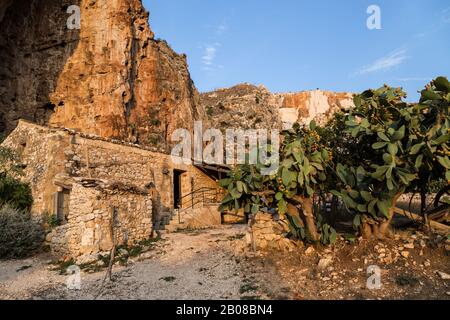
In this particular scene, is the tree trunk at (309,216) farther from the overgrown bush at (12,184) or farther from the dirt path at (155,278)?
the overgrown bush at (12,184)

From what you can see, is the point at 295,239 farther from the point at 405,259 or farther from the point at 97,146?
the point at 97,146

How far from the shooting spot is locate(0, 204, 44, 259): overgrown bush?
9.78 metres

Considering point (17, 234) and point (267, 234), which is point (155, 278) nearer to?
point (267, 234)

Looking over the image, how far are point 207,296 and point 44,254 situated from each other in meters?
6.76

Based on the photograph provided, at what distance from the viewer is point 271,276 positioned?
676 cm

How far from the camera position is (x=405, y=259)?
641cm

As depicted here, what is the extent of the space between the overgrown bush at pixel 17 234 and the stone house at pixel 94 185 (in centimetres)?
52

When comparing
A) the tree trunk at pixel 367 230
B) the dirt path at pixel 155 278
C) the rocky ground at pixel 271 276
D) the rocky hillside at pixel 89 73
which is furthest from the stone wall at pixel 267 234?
the rocky hillside at pixel 89 73

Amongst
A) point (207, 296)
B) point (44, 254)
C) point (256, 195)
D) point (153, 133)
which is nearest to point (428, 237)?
point (256, 195)

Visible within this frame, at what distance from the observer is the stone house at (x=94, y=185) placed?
929cm

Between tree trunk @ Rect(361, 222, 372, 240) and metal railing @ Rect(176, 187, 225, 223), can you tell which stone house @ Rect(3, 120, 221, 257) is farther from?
tree trunk @ Rect(361, 222, 372, 240)

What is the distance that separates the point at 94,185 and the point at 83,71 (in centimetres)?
1303

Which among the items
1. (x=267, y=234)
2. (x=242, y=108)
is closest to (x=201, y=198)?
(x=267, y=234)

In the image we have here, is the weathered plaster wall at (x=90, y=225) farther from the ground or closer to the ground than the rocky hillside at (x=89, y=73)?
closer to the ground
